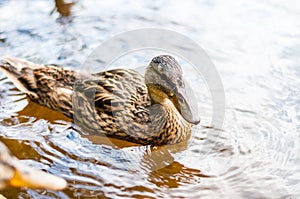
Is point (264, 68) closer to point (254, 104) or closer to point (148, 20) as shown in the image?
point (254, 104)

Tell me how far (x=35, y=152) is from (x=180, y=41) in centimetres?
254

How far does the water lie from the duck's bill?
6.10 feet

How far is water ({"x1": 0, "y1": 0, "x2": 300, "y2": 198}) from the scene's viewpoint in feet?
15.7

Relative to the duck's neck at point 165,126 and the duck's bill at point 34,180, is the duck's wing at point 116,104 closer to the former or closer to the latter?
the duck's neck at point 165,126

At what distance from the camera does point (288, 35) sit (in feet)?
22.3

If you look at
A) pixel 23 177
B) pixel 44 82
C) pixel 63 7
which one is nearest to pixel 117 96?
A: pixel 44 82

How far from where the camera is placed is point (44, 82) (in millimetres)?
5734

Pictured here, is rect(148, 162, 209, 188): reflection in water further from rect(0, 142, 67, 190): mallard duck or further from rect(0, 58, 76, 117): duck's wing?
rect(0, 142, 67, 190): mallard duck

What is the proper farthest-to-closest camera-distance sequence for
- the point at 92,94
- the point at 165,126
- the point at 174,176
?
the point at 92,94 → the point at 165,126 → the point at 174,176

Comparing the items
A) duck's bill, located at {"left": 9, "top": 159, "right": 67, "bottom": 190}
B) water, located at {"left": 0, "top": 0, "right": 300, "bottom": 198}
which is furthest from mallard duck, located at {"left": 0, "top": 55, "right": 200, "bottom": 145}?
duck's bill, located at {"left": 9, "top": 159, "right": 67, "bottom": 190}

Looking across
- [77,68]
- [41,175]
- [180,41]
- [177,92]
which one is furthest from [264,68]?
[41,175]

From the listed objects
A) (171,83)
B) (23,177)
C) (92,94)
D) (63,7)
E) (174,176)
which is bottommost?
(174,176)

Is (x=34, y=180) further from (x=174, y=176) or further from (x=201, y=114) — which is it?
(x=201, y=114)

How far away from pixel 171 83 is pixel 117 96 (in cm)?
73
